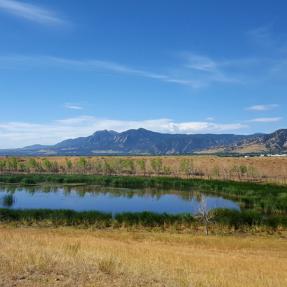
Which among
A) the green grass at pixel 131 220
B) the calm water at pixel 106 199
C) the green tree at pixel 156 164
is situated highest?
the green tree at pixel 156 164

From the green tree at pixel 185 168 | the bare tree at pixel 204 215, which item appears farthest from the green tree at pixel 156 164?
the bare tree at pixel 204 215

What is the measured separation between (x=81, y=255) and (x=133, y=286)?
4558 mm

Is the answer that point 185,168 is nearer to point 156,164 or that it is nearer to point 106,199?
point 156,164

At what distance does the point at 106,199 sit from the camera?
73812mm

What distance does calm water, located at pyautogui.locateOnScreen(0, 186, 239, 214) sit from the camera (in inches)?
2447

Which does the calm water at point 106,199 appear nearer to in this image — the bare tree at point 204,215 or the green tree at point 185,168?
the bare tree at point 204,215

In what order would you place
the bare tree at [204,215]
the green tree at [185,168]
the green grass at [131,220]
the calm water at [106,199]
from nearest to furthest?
the bare tree at [204,215] → the green grass at [131,220] → the calm water at [106,199] → the green tree at [185,168]

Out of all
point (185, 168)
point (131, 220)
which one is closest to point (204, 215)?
point (131, 220)

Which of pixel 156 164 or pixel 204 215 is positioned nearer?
pixel 204 215

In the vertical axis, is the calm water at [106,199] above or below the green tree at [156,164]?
below

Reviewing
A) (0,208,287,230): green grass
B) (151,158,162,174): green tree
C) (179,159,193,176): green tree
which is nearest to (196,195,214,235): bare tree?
(0,208,287,230): green grass

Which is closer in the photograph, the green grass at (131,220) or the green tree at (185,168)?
the green grass at (131,220)

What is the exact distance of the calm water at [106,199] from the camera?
62156mm

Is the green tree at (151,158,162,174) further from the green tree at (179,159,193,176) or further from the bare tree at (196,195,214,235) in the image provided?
the bare tree at (196,195,214,235)
